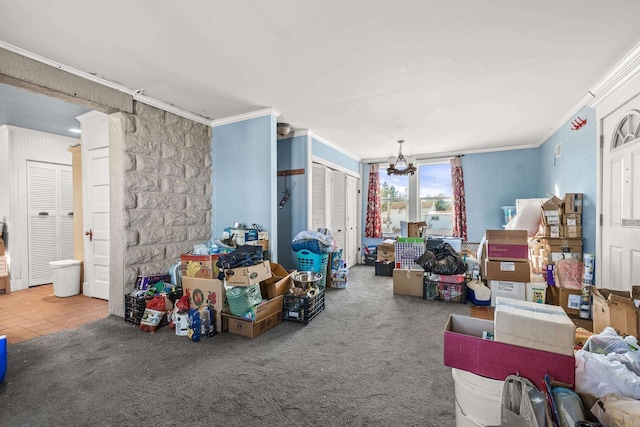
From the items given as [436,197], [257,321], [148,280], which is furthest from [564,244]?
[148,280]

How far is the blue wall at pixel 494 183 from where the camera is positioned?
5.25 metres

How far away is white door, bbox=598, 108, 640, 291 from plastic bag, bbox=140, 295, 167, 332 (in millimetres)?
4277

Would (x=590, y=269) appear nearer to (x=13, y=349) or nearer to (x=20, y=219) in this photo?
(x=13, y=349)

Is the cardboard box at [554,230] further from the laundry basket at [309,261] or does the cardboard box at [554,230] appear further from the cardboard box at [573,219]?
the laundry basket at [309,261]

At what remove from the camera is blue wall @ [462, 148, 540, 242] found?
5246mm

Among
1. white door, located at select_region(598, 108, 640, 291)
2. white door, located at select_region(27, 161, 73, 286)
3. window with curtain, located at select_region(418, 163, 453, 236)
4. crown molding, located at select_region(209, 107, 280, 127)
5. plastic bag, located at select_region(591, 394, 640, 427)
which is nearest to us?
plastic bag, located at select_region(591, 394, 640, 427)

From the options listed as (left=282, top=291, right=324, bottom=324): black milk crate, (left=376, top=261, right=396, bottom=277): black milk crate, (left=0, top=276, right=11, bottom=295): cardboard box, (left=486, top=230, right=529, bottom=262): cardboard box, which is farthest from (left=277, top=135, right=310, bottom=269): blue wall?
(left=0, top=276, right=11, bottom=295): cardboard box

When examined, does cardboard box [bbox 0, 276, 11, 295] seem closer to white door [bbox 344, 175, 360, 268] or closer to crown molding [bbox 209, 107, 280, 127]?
crown molding [bbox 209, 107, 280, 127]

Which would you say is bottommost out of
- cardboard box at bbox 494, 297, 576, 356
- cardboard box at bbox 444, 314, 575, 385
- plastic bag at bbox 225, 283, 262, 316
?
plastic bag at bbox 225, 283, 262, 316

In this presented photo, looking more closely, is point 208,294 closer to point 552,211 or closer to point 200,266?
point 200,266

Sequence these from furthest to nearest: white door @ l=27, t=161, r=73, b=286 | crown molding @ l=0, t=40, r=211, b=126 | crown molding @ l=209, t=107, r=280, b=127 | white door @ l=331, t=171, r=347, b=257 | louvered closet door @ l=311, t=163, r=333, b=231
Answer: white door @ l=331, t=171, r=347, b=257, louvered closet door @ l=311, t=163, r=333, b=231, white door @ l=27, t=161, r=73, b=286, crown molding @ l=209, t=107, r=280, b=127, crown molding @ l=0, t=40, r=211, b=126

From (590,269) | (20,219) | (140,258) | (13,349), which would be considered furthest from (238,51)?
(20,219)

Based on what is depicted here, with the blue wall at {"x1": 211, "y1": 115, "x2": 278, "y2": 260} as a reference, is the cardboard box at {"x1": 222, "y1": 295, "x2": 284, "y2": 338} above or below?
below

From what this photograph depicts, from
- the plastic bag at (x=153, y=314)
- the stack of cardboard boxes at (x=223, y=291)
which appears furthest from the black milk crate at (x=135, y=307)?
the stack of cardboard boxes at (x=223, y=291)
